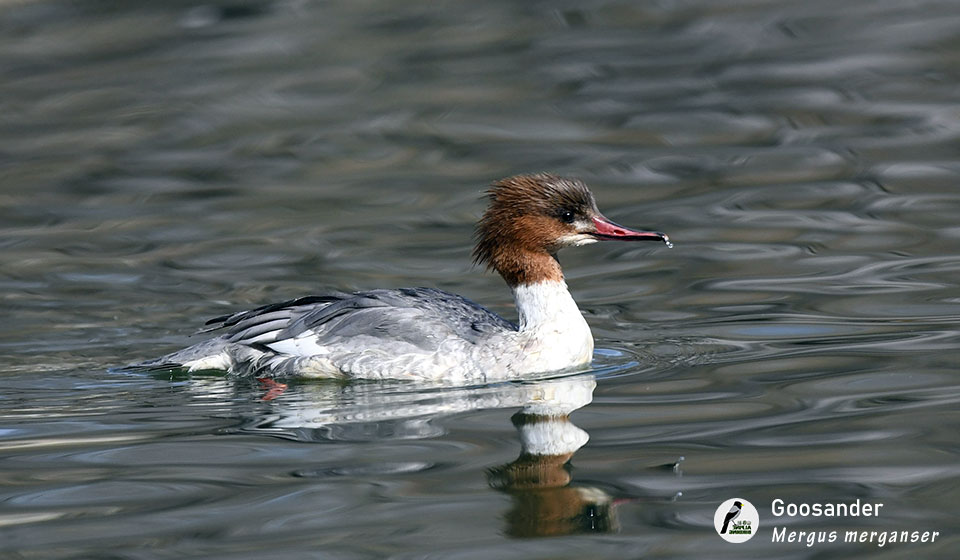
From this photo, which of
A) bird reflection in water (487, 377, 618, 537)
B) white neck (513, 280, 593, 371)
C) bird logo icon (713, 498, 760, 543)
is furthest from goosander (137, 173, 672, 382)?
bird logo icon (713, 498, 760, 543)

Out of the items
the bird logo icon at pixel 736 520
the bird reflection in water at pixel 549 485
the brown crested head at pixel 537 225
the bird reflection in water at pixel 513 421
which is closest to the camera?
the bird logo icon at pixel 736 520

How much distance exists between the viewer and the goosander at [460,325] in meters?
7.66

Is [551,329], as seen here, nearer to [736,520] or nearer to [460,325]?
[460,325]

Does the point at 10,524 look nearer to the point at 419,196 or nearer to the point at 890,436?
the point at 890,436

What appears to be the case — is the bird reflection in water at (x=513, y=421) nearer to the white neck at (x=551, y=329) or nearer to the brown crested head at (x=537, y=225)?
the white neck at (x=551, y=329)

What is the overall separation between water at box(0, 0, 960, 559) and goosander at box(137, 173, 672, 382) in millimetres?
215

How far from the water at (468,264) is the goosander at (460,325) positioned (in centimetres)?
22

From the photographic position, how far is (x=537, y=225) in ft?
25.7

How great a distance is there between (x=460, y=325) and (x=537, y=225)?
680 millimetres

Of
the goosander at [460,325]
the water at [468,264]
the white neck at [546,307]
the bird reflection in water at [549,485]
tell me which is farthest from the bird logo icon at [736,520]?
the white neck at [546,307]

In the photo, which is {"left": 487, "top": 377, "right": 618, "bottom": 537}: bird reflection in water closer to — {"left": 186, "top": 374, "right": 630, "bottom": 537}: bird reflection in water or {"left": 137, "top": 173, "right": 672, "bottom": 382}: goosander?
{"left": 186, "top": 374, "right": 630, "bottom": 537}: bird reflection in water

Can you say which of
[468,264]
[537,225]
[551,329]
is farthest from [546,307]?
[468,264]

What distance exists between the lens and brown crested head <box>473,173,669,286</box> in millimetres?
7789

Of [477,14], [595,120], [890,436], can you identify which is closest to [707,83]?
[595,120]
